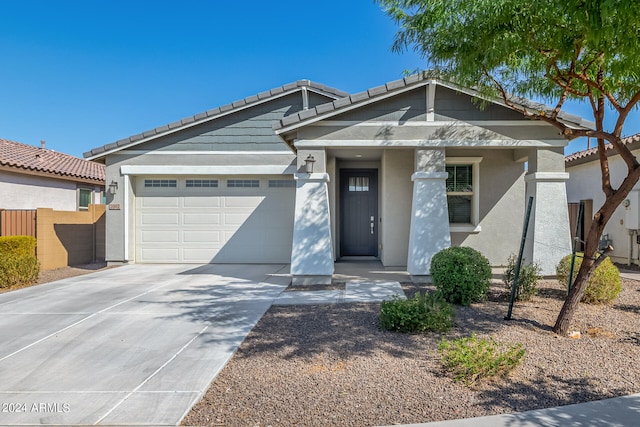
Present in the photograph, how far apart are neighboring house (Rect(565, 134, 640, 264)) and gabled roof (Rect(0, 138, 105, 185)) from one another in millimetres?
16154

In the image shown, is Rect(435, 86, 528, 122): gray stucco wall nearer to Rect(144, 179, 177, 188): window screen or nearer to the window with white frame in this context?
Rect(144, 179, 177, 188): window screen

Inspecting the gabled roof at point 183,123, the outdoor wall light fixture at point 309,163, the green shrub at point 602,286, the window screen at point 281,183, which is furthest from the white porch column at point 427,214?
the gabled roof at point 183,123

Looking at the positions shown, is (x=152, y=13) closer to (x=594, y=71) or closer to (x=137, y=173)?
(x=137, y=173)

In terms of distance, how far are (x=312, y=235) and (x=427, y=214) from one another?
2463 mm

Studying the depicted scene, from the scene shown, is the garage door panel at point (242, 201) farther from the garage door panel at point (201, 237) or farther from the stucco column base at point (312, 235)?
the stucco column base at point (312, 235)

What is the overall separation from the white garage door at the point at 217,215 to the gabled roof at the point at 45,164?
4335mm

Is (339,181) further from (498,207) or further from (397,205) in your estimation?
(498,207)

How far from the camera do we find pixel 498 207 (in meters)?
10.2

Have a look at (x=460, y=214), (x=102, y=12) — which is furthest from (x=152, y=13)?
(x=460, y=214)

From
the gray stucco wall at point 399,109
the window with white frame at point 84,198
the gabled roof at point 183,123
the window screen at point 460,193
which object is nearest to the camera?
the gray stucco wall at point 399,109

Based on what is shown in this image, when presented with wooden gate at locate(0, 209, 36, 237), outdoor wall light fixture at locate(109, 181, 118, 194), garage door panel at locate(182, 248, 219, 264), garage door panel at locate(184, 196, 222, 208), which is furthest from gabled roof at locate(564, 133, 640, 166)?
wooden gate at locate(0, 209, 36, 237)

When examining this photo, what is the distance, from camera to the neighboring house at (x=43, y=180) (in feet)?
40.6

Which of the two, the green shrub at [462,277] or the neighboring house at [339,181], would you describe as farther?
the neighboring house at [339,181]

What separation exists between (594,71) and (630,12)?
2.75 metres
